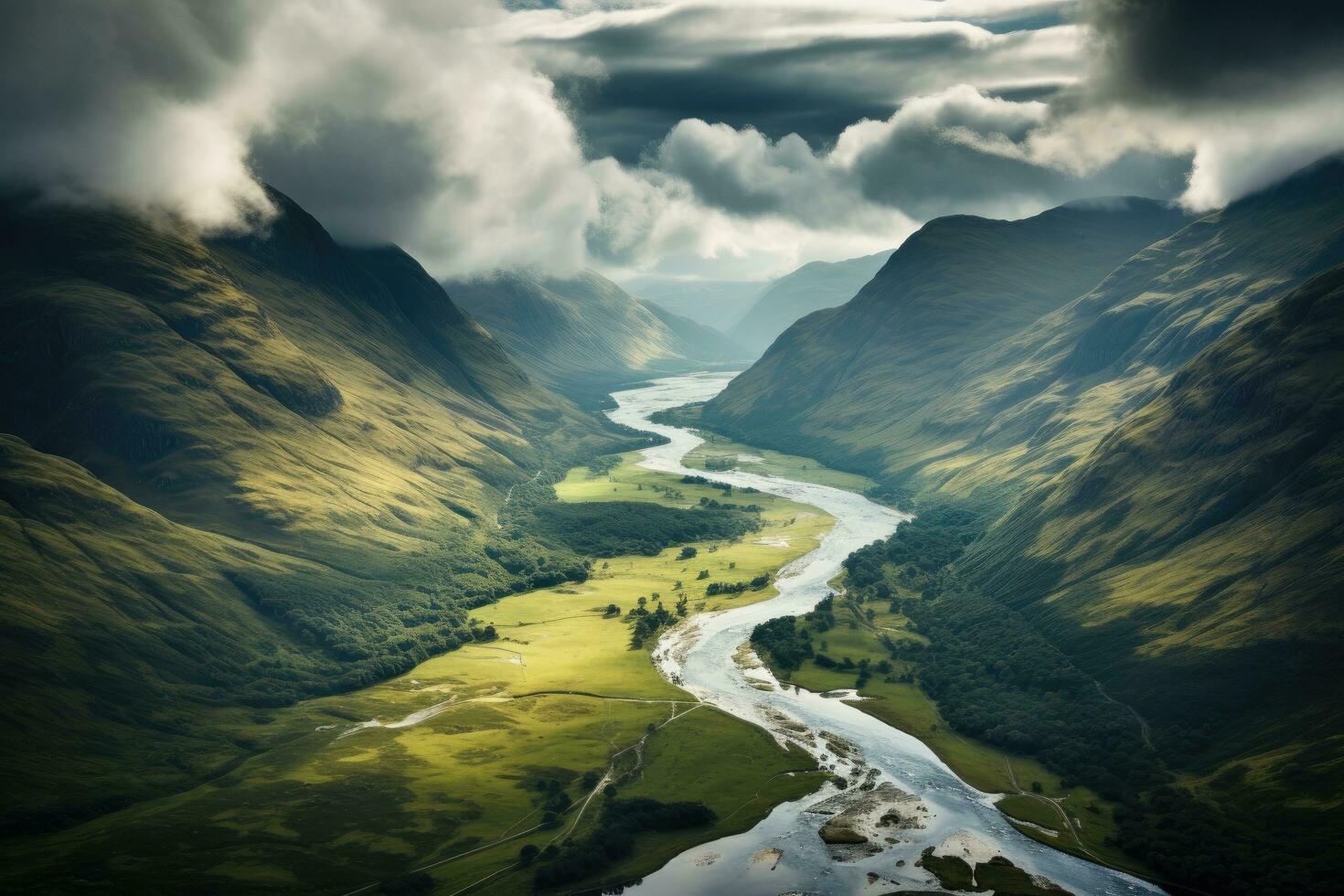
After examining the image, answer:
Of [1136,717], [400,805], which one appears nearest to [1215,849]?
[1136,717]

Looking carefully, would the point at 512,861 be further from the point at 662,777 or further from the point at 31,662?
the point at 31,662

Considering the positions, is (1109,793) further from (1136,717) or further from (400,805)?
(400,805)

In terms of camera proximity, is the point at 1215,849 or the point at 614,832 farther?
the point at 614,832

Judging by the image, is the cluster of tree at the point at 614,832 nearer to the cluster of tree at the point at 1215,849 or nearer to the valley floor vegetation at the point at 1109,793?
the valley floor vegetation at the point at 1109,793

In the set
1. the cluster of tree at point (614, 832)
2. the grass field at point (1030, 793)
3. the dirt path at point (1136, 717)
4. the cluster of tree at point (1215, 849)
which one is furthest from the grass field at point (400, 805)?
the dirt path at point (1136, 717)

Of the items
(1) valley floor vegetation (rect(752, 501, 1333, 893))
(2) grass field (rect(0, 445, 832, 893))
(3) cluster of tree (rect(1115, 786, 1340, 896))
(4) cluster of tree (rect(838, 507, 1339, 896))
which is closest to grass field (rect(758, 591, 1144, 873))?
(1) valley floor vegetation (rect(752, 501, 1333, 893))

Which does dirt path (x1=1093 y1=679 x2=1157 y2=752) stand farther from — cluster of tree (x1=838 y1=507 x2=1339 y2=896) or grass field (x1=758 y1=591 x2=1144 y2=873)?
grass field (x1=758 y1=591 x2=1144 y2=873)

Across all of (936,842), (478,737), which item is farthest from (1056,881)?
(478,737)

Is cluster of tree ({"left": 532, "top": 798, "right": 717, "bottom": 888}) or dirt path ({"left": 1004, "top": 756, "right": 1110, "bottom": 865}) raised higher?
dirt path ({"left": 1004, "top": 756, "right": 1110, "bottom": 865})

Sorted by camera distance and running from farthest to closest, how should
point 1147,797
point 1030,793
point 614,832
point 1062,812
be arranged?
point 1030,793 < point 1062,812 < point 1147,797 < point 614,832
